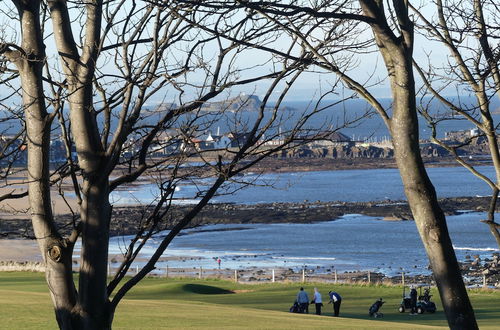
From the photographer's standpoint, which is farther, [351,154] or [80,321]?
[351,154]

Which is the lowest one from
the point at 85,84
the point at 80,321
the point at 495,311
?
the point at 495,311

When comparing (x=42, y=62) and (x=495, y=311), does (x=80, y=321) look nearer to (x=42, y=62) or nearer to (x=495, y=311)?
(x=42, y=62)

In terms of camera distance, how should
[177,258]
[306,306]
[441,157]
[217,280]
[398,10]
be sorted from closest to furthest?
[398,10], [306,306], [217,280], [177,258], [441,157]

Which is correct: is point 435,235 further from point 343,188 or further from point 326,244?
point 343,188

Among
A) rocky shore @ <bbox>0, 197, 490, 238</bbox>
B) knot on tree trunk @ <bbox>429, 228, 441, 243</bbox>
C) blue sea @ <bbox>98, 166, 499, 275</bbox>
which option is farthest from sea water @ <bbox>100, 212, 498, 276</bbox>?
knot on tree trunk @ <bbox>429, 228, 441, 243</bbox>

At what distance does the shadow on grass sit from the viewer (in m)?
33.3

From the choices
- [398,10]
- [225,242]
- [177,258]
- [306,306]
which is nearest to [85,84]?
[398,10]

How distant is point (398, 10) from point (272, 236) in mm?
55183

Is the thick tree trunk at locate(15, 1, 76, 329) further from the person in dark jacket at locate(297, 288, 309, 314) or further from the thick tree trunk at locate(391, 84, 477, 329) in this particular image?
the person in dark jacket at locate(297, 288, 309, 314)

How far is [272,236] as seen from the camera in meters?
60.9

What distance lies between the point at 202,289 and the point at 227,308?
10771mm

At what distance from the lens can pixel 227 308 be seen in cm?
2302

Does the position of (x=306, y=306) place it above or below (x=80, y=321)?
below

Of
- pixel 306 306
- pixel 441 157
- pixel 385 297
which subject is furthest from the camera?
pixel 441 157
